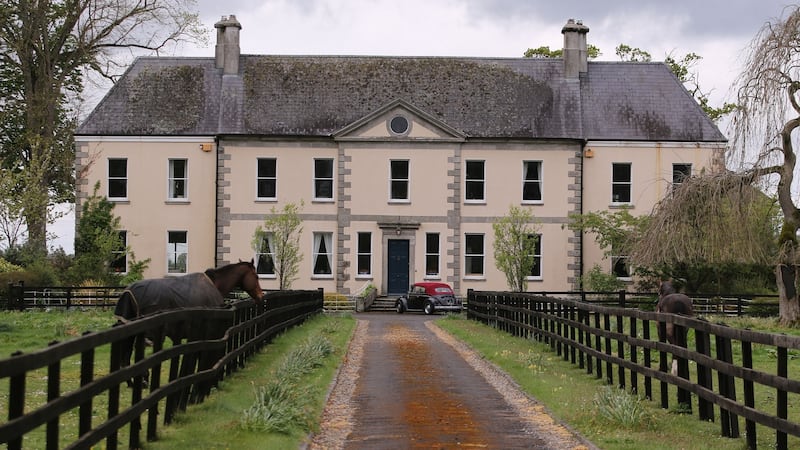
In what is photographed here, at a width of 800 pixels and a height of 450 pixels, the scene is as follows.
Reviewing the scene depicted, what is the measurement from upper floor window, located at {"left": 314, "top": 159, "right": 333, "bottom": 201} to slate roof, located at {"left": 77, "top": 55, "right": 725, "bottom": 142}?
4.48 ft

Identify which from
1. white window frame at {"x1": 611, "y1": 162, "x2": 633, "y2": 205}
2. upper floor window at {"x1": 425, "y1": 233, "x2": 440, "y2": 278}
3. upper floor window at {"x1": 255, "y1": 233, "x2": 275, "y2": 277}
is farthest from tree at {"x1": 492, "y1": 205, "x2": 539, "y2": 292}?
upper floor window at {"x1": 255, "y1": 233, "x2": 275, "y2": 277}

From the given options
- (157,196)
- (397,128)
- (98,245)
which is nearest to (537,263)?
(397,128)

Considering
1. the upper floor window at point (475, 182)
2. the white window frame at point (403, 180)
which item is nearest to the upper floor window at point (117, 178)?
the white window frame at point (403, 180)

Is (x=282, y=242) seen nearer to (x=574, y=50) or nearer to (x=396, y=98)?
(x=396, y=98)

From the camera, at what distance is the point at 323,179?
155 feet

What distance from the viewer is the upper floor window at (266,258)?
45.9 meters

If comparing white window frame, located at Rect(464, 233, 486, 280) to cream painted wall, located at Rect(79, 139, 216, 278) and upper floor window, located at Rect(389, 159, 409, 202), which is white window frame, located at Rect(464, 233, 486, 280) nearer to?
upper floor window, located at Rect(389, 159, 409, 202)

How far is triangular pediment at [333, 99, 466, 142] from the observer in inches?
1821

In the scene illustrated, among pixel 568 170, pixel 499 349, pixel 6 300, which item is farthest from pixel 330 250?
pixel 499 349

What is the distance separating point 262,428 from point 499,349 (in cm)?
1096

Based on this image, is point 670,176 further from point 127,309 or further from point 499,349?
point 127,309

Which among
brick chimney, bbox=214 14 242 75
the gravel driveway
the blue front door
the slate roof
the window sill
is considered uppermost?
brick chimney, bbox=214 14 242 75

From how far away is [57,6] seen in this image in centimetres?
4994

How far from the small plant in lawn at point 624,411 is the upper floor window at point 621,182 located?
35.8 m
